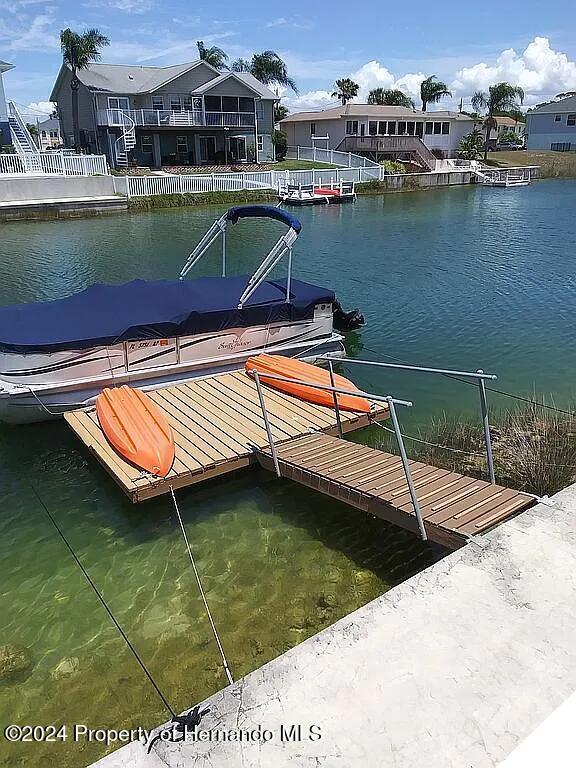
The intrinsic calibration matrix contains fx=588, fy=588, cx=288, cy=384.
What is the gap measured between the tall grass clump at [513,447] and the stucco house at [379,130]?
5126 centimetres

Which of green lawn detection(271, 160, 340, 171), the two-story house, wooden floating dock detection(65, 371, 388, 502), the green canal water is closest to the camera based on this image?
the green canal water

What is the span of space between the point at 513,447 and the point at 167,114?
4627 cm

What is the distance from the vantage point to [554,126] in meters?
82.2

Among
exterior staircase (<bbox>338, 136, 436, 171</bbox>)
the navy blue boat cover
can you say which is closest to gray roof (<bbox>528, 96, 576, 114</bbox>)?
Result: exterior staircase (<bbox>338, 136, 436, 171</bbox>)

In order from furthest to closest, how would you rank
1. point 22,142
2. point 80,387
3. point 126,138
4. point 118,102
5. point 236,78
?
1. point 236,78
2. point 118,102
3. point 126,138
4. point 22,142
5. point 80,387

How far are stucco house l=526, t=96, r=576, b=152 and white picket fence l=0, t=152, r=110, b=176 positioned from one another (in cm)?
6825

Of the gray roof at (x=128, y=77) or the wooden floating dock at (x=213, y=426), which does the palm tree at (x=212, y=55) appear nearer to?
the gray roof at (x=128, y=77)

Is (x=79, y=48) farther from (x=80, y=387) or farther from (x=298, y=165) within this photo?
(x=80, y=387)

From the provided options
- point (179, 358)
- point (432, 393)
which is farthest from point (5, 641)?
point (432, 393)

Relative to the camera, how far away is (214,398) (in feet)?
35.1

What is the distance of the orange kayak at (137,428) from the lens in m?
8.33

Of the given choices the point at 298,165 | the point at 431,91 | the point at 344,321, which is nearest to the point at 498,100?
the point at 431,91

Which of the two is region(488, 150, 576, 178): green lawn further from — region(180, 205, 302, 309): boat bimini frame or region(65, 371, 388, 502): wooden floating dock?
region(65, 371, 388, 502): wooden floating dock

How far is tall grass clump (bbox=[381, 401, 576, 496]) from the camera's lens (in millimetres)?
7648
